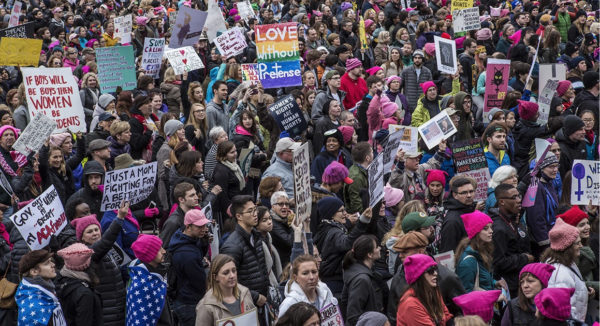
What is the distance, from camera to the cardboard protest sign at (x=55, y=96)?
1184cm

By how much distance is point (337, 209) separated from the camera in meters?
8.34

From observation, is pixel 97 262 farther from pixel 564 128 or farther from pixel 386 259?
pixel 564 128

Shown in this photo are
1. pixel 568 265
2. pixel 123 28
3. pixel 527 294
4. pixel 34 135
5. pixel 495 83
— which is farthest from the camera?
pixel 123 28

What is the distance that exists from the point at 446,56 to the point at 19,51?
705 cm

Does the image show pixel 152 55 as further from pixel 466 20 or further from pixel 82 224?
pixel 82 224

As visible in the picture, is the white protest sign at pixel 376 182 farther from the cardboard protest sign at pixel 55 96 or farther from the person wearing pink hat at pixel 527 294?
the cardboard protest sign at pixel 55 96

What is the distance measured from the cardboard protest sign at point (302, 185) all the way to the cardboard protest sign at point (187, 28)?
30.1ft

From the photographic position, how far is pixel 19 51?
13516 millimetres

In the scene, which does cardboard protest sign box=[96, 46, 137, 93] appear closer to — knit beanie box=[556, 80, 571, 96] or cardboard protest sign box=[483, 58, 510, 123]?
cardboard protest sign box=[483, 58, 510, 123]

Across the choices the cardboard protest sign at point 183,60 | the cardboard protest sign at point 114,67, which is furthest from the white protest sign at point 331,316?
the cardboard protest sign at point 183,60

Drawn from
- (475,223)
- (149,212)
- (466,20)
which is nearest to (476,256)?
(475,223)

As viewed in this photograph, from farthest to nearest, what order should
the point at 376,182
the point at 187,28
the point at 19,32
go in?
the point at 187,28
the point at 19,32
the point at 376,182

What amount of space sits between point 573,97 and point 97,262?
9.07m

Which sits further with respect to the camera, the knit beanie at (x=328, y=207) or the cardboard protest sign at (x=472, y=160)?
the cardboard protest sign at (x=472, y=160)
